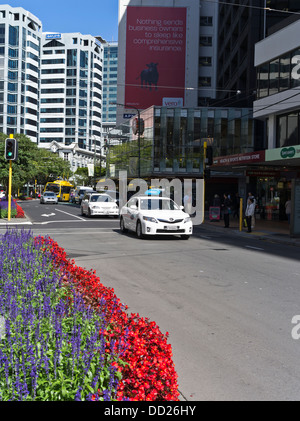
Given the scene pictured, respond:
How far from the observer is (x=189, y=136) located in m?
60.5

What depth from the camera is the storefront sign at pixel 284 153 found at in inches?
888

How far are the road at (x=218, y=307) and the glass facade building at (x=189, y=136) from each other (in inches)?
1764

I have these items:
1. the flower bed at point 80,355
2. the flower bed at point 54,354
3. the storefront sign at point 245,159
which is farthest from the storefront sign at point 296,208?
the flower bed at point 54,354

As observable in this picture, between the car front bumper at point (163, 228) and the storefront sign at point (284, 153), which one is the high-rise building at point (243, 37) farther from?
the car front bumper at point (163, 228)

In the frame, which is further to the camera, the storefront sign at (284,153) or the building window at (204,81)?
the building window at (204,81)

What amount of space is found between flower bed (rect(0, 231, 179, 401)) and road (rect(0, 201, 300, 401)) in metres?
0.83

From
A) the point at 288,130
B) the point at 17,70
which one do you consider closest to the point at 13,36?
the point at 17,70

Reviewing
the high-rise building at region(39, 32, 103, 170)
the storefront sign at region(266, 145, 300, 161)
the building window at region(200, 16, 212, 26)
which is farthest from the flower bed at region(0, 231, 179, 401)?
the high-rise building at region(39, 32, 103, 170)

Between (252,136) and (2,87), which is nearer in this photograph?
(252,136)

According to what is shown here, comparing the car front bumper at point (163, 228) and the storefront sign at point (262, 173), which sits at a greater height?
the storefront sign at point (262, 173)

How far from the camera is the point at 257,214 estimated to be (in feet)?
→ 124

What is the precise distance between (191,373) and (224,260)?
825 centimetres
